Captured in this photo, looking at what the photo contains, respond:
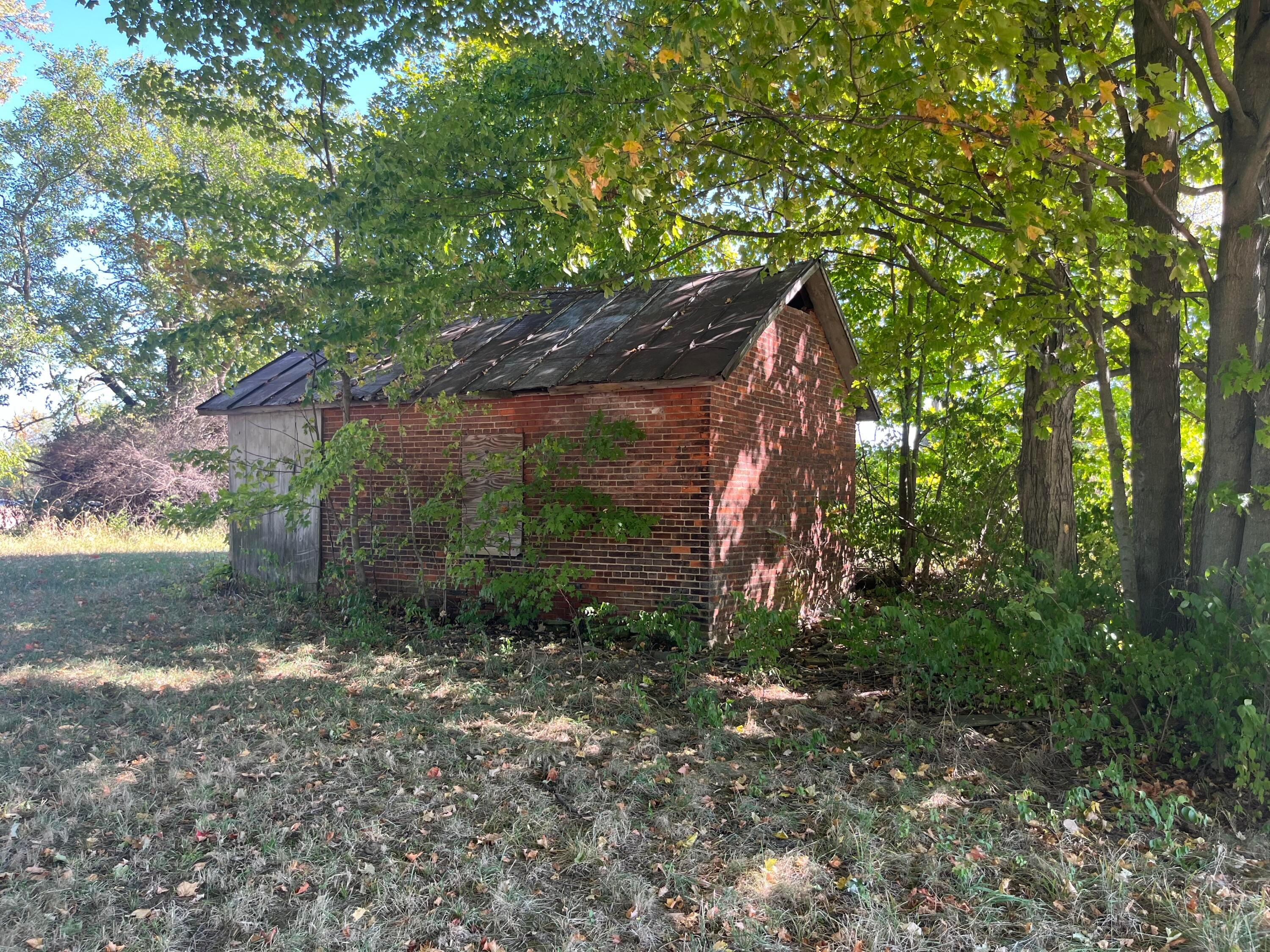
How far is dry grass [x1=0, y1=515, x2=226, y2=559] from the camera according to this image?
1759 cm

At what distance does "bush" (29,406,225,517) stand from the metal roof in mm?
11636

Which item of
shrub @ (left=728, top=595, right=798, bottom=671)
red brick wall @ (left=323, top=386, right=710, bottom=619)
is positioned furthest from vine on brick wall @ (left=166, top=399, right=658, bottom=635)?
shrub @ (left=728, top=595, right=798, bottom=671)

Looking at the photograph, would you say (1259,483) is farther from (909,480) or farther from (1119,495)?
(909,480)

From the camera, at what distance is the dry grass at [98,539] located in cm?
1759

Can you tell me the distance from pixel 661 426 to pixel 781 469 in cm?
222

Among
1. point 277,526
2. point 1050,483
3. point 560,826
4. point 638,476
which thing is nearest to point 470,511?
point 638,476

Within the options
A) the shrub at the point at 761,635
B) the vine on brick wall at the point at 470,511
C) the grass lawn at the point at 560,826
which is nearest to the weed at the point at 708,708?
the grass lawn at the point at 560,826

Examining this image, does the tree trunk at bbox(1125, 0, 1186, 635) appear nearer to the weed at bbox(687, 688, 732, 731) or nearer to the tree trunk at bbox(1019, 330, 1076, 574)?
the tree trunk at bbox(1019, 330, 1076, 574)

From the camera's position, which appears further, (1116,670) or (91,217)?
(91,217)

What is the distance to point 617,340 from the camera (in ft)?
32.1

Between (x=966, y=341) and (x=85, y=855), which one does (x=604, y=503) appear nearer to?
(x=966, y=341)

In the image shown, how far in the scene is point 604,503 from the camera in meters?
8.96

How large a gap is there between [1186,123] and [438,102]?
8.07 meters

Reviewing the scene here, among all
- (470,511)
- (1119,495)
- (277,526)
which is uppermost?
(1119,495)
